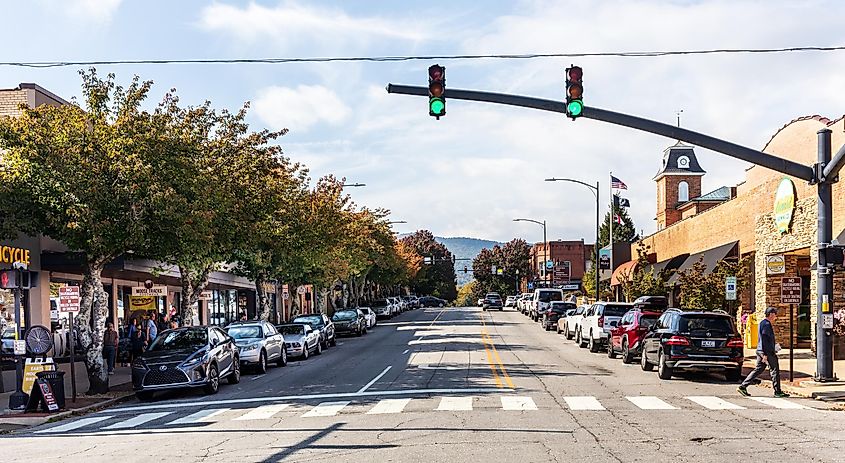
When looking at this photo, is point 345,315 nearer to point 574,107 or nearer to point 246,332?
point 246,332

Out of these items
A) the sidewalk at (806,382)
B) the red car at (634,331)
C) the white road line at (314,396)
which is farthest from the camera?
the red car at (634,331)

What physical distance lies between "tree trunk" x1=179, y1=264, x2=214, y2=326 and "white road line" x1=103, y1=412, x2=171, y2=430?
37.6 feet

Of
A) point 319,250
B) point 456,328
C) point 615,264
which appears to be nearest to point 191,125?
point 319,250

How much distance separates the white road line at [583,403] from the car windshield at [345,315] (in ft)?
101

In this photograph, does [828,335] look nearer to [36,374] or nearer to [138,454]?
[138,454]

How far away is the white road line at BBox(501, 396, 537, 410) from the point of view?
53.9 feet

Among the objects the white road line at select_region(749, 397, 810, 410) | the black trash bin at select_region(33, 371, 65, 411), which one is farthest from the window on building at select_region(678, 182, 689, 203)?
the black trash bin at select_region(33, 371, 65, 411)

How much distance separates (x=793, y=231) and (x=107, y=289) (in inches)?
954

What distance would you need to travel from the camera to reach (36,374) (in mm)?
18828

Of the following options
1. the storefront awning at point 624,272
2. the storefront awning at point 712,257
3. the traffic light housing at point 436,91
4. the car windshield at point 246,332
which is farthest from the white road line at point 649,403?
the storefront awning at point 624,272

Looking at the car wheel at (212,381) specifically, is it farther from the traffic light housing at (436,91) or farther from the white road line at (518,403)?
the traffic light housing at (436,91)

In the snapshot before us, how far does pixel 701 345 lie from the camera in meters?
21.8

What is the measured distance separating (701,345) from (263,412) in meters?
10.6

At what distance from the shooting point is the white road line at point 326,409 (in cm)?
1631
